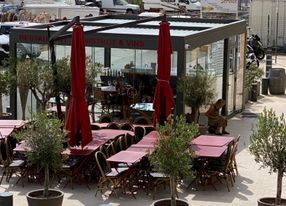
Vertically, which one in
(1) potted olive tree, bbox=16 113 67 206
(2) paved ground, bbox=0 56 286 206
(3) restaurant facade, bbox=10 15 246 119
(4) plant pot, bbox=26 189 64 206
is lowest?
(2) paved ground, bbox=0 56 286 206

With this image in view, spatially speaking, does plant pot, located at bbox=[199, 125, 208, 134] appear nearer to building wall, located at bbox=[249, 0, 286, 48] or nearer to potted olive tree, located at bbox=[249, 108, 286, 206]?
potted olive tree, located at bbox=[249, 108, 286, 206]

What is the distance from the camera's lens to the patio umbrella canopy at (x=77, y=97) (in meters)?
14.1

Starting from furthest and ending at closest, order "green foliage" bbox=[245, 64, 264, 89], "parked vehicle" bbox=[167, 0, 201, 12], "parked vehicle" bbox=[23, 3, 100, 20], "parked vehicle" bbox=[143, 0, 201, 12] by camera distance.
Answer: "parked vehicle" bbox=[167, 0, 201, 12], "parked vehicle" bbox=[143, 0, 201, 12], "parked vehicle" bbox=[23, 3, 100, 20], "green foliage" bbox=[245, 64, 264, 89]

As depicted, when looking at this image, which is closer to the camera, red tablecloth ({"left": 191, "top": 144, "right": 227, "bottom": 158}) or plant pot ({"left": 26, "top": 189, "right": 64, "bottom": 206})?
plant pot ({"left": 26, "top": 189, "right": 64, "bottom": 206})

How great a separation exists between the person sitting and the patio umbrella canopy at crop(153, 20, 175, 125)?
113 inches

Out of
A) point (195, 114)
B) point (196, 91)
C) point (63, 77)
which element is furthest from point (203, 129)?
point (63, 77)

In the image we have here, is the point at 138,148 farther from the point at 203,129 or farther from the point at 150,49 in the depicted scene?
the point at 150,49

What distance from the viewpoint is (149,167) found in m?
13.3

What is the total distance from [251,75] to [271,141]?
1347 cm

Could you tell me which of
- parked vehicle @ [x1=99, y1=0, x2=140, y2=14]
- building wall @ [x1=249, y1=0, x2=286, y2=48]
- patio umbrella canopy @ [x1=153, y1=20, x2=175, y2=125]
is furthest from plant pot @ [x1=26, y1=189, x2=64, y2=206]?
parked vehicle @ [x1=99, y1=0, x2=140, y2=14]

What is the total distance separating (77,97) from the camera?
46.6 ft

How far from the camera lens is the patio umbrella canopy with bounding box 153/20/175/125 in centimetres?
1552

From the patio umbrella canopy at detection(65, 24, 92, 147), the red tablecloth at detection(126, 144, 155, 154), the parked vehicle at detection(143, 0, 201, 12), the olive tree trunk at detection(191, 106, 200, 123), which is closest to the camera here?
the red tablecloth at detection(126, 144, 155, 154)

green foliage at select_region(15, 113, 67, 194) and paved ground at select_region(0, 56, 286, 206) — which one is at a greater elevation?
green foliage at select_region(15, 113, 67, 194)
